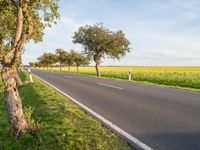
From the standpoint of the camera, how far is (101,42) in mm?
43375

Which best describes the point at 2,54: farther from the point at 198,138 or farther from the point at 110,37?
the point at 110,37

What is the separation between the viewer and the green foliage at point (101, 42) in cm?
4309

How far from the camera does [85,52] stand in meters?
44.8

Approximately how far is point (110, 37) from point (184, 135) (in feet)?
123

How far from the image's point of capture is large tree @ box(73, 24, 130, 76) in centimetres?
4309

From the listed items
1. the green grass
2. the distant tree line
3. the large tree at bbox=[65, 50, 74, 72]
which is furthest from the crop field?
the large tree at bbox=[65, 50, 74, 72]

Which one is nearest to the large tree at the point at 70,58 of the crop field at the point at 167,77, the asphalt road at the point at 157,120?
the crop field at the point at 167,77

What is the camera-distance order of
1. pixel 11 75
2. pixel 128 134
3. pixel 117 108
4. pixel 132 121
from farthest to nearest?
pixel 117 108 → pixel 132 121 → pixel 11 75 → pixel 128 134

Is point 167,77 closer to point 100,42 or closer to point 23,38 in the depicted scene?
point 100,42

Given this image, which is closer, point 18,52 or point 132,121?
point 18,52

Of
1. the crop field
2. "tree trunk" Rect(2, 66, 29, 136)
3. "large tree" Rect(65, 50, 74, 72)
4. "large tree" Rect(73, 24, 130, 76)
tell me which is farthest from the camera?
"large tree" Rect(65, 50, 74, 72)

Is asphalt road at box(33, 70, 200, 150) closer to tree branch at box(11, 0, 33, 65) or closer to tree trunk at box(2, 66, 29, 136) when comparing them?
tree trunk at box(2, 66, 29, 136)

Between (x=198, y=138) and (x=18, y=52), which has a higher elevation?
(x=18, y=52)

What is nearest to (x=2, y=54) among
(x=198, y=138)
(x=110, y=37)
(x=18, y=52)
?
(x=18, y=52)
